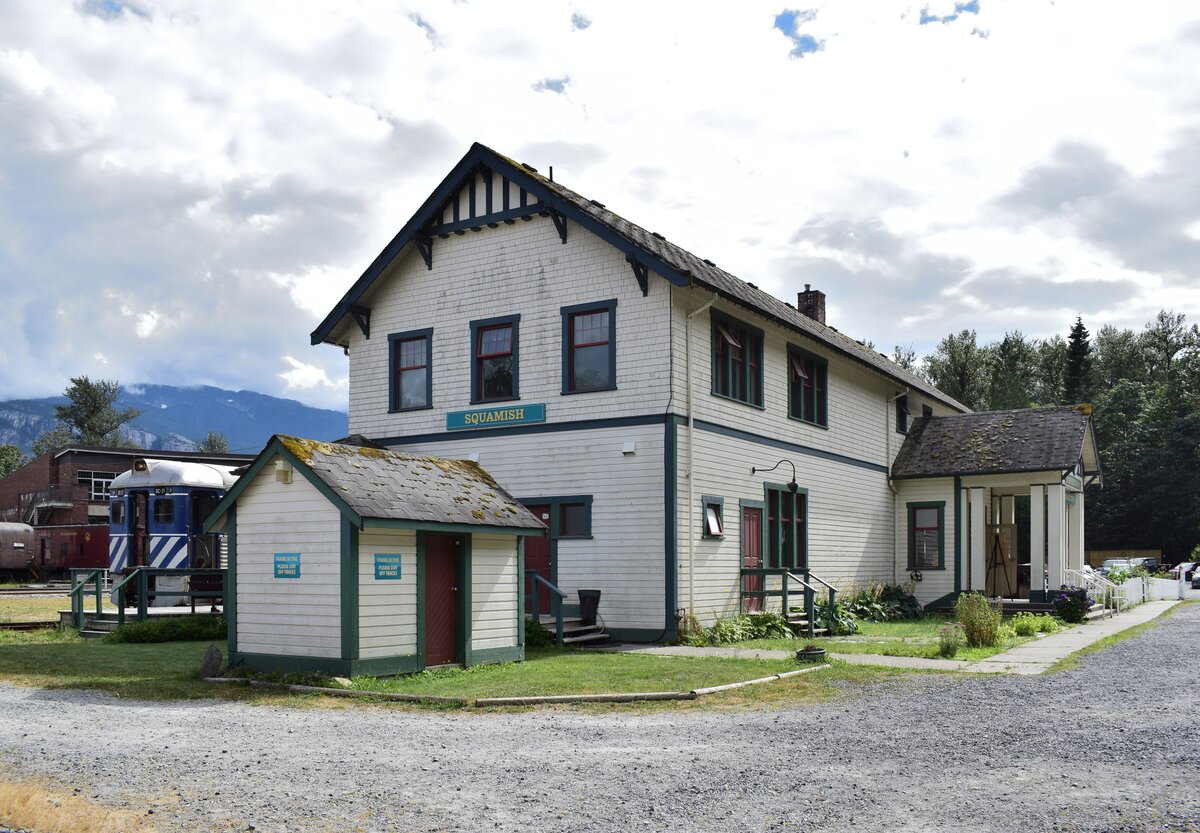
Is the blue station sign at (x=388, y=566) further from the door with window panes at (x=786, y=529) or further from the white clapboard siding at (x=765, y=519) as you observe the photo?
the door with window panes at (x=786, y=529)

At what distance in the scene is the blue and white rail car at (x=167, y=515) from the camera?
26953mm

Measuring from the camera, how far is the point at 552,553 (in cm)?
2134

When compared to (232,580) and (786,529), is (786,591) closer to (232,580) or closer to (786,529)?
(786,529)

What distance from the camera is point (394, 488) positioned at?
15500 millimetres

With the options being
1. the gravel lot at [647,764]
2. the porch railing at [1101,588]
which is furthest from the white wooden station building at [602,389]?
the gravel lot at [647,764]

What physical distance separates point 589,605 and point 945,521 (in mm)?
13845

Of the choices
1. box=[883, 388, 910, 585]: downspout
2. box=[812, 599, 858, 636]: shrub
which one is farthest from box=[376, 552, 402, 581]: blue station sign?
box=[883, 388, 910, 585]: downspout

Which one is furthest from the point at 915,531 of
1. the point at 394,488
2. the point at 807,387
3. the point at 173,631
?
the point at 173,631

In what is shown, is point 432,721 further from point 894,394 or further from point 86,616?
point 894,394

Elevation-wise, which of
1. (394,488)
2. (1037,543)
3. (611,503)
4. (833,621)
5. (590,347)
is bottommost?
→ (833,621)

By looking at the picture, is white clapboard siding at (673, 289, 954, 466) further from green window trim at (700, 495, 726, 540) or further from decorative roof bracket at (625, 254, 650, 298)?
green window trim at (700, 495, 726, 540)

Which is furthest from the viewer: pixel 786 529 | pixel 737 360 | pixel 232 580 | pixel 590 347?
pixel 786 529

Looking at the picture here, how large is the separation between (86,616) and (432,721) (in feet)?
49.5

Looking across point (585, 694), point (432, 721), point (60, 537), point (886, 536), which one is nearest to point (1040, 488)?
point (886, 536)
